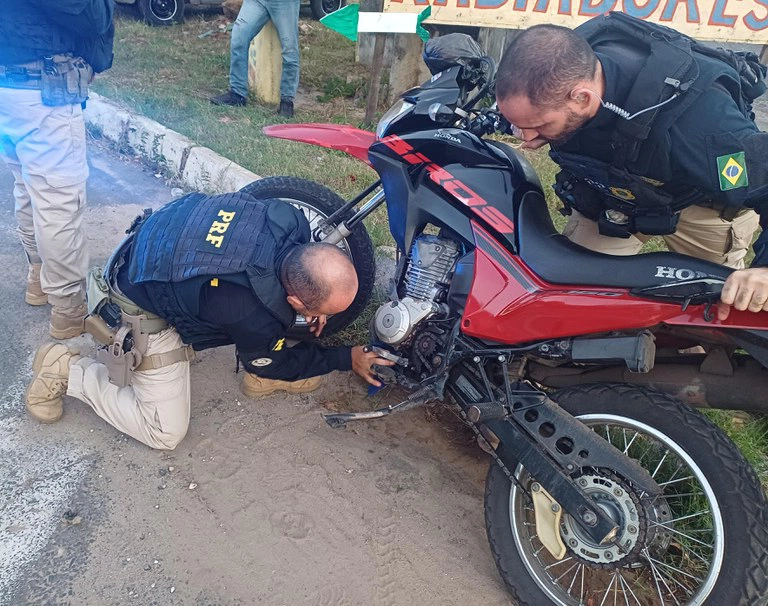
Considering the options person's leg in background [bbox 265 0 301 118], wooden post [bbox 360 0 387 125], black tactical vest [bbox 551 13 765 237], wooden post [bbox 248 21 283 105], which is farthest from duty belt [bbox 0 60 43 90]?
wooden post [bbox 248 21 283 105]

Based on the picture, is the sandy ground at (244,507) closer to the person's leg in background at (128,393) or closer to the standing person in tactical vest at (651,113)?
the person's leg in background at (128,393)

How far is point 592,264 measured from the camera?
6.71 ft

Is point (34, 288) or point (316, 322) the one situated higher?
point (316, 322)

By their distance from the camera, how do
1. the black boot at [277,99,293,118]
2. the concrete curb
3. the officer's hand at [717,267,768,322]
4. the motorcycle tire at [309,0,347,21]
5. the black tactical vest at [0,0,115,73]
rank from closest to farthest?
1. the officer's hand at [717,267,768,322]
2. the black tactical vest at [0,0,115,73]
3. the concrete curb
4. the black boot at [277,99,293,118]
5. the motorcycle tire at [309,0,347,21]

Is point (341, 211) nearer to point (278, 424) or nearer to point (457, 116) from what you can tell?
point (457, 116)

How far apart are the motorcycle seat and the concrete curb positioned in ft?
8.57

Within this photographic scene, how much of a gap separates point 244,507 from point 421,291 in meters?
1.02

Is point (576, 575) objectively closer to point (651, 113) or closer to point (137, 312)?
point (651, 113)

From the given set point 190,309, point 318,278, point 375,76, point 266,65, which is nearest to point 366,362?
point 318,278

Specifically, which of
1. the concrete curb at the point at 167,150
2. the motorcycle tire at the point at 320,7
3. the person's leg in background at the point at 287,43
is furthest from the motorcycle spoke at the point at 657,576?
the motorcycle tire at the point at 320,7

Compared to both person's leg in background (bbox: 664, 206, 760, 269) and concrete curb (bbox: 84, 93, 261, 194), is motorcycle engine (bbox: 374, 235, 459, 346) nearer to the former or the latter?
person's leg in background (bbox: 664, 206, 760, 269)

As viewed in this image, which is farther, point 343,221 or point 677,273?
point 343,221

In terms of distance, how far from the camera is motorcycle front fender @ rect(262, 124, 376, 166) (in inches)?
103

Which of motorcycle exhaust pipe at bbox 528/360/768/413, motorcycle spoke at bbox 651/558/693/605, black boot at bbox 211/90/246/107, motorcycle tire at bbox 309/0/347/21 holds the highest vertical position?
motorcycle tire at bbox 309/0/347/21
